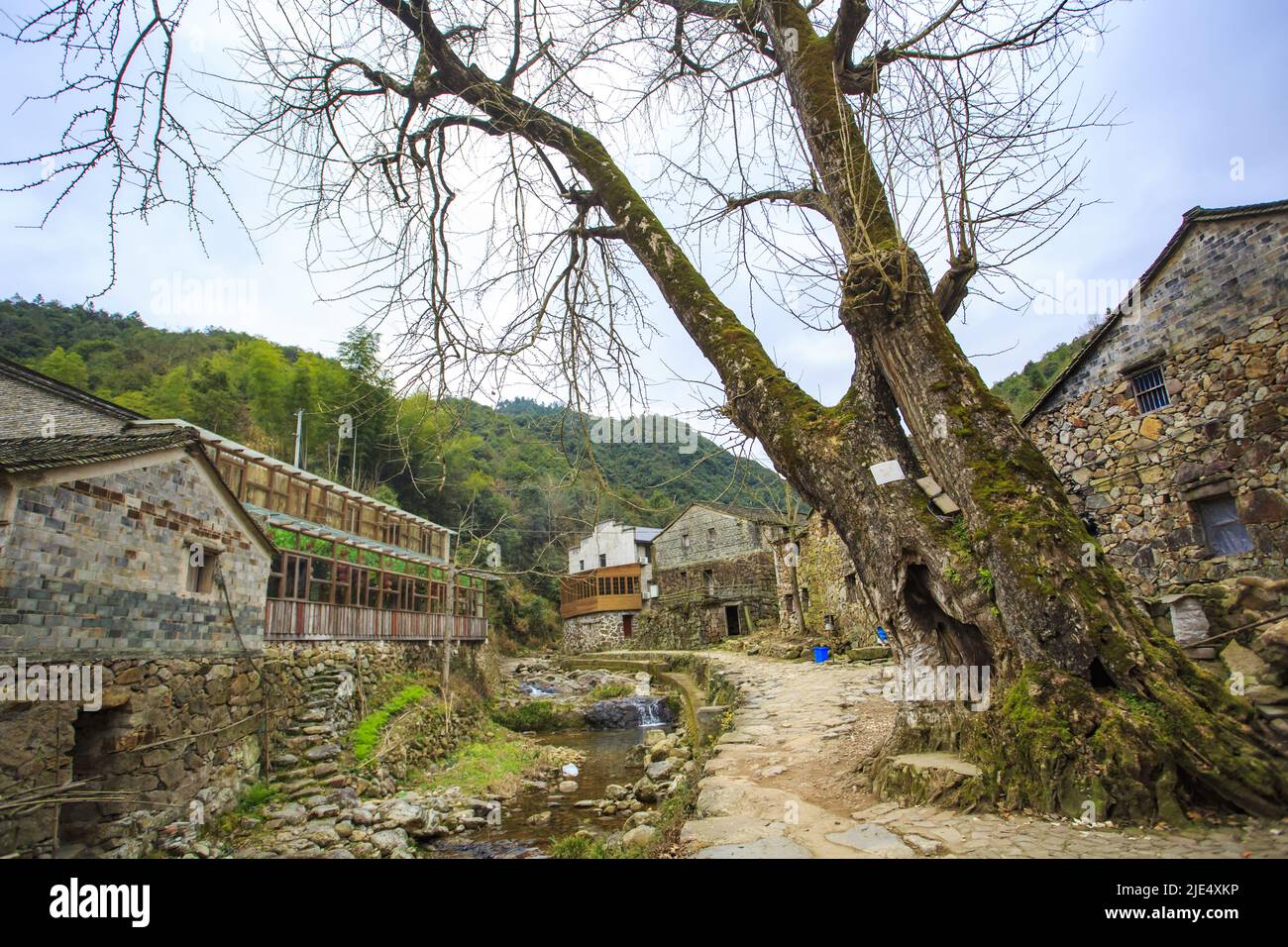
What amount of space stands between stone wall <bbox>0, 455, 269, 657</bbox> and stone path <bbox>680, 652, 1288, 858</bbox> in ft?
23.5

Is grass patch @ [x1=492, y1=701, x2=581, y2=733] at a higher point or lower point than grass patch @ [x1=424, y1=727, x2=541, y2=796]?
lower

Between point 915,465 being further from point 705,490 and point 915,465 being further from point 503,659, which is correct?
point 705,490

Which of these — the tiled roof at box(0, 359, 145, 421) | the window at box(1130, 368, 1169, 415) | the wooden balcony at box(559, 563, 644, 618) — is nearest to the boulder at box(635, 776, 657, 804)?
the window at box(1130, 368, 1169, 415)

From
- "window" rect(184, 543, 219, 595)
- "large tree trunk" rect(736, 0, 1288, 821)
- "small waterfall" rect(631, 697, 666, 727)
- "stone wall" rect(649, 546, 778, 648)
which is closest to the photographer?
"large tree trunk" rect(736, 0, 1288, 821)

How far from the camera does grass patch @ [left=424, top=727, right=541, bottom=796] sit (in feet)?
37.6

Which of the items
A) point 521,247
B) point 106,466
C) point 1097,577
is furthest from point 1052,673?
point 106,466

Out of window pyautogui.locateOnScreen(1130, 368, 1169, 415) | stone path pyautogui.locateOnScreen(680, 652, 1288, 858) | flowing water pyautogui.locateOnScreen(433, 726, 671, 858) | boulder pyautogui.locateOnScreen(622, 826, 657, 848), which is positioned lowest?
flowing water pyautogui.locateOnScreen(433, 726, 671, 858)

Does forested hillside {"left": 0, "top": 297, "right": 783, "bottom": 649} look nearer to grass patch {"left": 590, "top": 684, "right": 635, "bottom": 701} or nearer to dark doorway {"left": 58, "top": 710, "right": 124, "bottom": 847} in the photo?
grass patch {"left": 590, "top": 684, "right": 635, "bottom": 701}

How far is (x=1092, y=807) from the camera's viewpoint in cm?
294

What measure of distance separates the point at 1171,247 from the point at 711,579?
82.3 feet

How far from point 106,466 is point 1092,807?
9887 mm

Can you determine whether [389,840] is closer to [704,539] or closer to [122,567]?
[122,567]

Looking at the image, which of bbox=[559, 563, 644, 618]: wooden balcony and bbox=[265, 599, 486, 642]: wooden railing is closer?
bbox=[265, 599, 486, 642]: wooden railing

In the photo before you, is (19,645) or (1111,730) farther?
(19,645)
